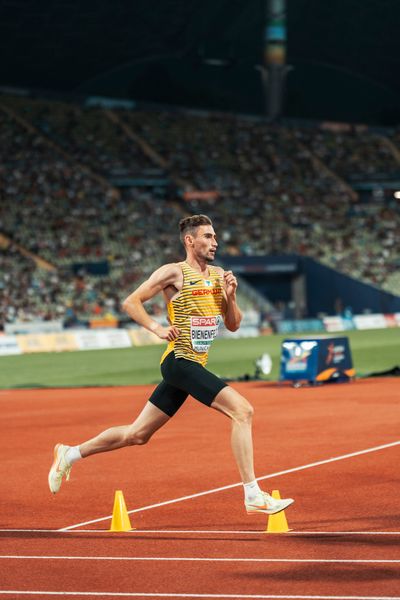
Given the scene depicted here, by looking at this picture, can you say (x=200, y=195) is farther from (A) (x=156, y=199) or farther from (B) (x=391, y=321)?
(B) (x=391, y=321)

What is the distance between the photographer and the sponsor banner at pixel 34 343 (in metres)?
48.6

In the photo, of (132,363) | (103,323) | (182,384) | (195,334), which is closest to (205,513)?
(182,384)

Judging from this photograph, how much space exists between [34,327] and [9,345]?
7.05m

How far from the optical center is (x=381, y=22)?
104438mm

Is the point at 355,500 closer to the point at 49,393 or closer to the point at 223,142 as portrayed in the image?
the point at 49,393

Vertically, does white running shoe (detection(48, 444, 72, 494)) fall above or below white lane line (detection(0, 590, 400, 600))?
above

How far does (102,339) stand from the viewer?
5128cm

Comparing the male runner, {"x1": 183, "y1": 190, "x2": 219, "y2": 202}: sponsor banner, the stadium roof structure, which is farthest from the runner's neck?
the stadium roof structure

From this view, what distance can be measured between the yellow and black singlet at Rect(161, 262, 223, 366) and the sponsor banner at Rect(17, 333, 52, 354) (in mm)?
38521

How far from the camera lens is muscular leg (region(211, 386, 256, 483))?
10.2 m

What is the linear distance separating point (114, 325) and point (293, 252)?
20144 millimetres

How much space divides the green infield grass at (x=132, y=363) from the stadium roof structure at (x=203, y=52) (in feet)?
148

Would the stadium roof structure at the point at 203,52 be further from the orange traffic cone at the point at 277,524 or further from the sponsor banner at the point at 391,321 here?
the orange traffic cone at the point at 277,524

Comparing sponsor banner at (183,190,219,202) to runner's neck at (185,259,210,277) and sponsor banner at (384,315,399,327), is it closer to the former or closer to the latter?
sponsor banner at (384,315,399,327)
